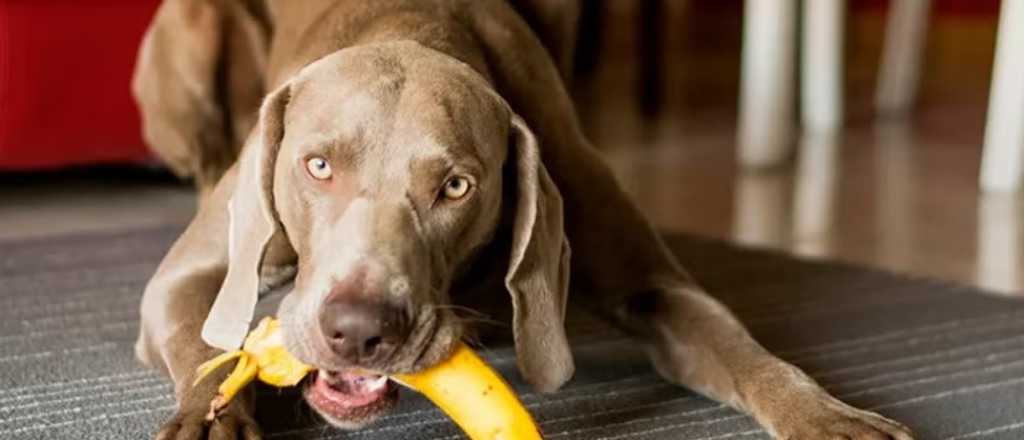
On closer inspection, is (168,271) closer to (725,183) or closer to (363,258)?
(363,258)

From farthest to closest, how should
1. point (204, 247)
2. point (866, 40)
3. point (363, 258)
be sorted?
point (866, 40) → point (204, 247) → point (363, 258)

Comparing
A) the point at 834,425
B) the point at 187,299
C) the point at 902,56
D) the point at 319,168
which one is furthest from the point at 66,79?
the point at 902,56

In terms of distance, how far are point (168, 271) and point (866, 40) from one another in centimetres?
A: 501

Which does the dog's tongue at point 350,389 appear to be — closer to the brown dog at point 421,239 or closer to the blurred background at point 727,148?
the brown dog at point 421,239

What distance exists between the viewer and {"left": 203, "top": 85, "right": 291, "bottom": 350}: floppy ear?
5.67ft

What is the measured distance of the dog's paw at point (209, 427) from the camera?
1610mm

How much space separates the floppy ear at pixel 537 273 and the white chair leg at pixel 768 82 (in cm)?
197

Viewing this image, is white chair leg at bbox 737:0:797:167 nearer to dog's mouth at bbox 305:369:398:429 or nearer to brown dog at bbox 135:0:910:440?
brown dog at bbox 135:0:910:440

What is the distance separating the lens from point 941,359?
215 centimetres

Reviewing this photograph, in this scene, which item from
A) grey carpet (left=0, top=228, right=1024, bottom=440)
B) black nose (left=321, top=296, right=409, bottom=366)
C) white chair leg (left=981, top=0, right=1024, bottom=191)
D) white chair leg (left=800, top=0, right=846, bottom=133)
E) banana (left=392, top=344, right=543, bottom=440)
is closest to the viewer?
black nose (left=321, top=296, right=409, bottom=366)

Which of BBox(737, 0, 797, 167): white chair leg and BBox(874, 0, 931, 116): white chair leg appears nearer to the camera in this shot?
BBox(737, 0, 797, 167): white chair leg

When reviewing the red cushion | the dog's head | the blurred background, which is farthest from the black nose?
the red cushion

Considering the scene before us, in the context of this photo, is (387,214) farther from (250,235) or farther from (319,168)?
(250,235)

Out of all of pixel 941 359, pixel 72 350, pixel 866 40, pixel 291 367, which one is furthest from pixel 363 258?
pixel 866 40
